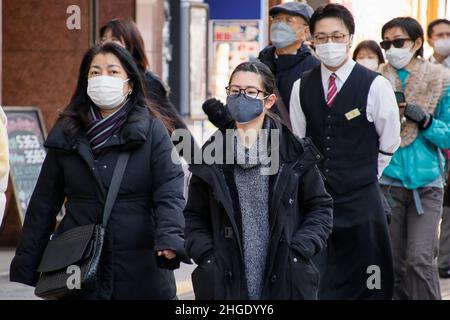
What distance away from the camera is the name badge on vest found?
7215 mm

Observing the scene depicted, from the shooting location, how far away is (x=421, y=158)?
8.34m

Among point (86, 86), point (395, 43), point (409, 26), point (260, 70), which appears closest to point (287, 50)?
point (395, 43)

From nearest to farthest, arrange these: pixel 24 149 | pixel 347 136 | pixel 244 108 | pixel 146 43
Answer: pixel 244 108 < pixel 347 136 < pixel 24 149 < pixel 146 43

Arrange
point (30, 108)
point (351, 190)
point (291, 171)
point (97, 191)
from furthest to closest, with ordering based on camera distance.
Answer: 1. point (30, 108)
2. point (351, 190)
3. point (97, 191)
4. point (291, 171)

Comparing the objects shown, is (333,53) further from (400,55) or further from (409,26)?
(409,26)

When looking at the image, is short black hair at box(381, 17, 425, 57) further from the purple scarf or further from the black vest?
the purple scarf

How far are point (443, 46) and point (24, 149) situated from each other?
4.09 meters

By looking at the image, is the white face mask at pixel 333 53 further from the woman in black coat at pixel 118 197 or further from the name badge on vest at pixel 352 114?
the woman in black coat at pixel 118 197

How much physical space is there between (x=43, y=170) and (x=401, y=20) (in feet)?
10.8

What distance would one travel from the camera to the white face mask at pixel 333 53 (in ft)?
24.1

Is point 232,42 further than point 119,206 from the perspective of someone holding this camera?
Yes

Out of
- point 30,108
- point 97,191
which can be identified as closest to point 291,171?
point 97,191

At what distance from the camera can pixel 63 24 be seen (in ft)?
40.1
